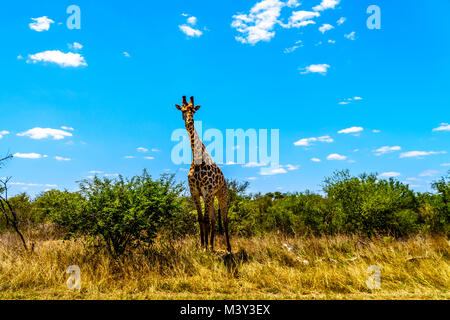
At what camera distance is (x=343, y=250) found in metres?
11.8

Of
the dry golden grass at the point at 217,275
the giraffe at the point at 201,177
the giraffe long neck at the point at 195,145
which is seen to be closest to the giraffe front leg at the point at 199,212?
the giraffe at the point at 201,177

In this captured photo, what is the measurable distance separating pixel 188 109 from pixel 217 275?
5.85 metres

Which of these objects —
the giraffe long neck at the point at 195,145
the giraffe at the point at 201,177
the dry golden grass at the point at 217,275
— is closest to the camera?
the dry golden grass at the point at 217,275

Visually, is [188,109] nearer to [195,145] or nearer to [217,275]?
[195,145]

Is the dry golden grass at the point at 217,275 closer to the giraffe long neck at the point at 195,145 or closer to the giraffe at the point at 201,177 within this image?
the giraffe at the point at 201,177

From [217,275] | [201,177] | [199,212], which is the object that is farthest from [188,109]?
[217,275]

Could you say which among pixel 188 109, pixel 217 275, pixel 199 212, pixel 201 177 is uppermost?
pixel 188 109

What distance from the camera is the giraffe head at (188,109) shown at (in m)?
11.4

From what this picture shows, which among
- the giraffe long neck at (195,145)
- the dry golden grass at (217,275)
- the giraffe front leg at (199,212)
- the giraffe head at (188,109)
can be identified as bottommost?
the dry golden grass at (217,275)

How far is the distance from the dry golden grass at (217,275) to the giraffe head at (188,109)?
467 cm

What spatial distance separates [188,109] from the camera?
37.4 feet

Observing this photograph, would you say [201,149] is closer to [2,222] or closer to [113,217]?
[113,217]

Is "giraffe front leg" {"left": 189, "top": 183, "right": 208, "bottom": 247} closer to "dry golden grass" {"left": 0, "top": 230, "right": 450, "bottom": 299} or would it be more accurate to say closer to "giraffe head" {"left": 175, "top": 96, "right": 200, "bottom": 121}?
"dry golden grass" {"left": 0, "top": 230, "right": 450, "bottom": 299}
